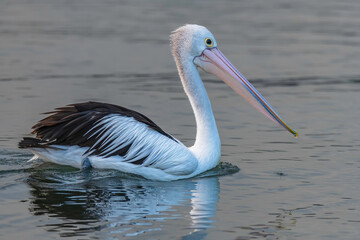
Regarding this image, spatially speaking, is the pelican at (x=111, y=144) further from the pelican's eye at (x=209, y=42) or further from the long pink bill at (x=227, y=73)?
the pelican's eye at (x=209, y=42)

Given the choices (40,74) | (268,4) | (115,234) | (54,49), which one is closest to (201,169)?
(115,234)

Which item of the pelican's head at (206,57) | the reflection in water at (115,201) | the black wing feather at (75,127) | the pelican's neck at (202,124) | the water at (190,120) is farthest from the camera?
the pelican's head at (206,57)

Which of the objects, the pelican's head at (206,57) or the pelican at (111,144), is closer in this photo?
the pelican at (111,144)

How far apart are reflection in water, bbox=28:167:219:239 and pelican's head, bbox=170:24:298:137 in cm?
91

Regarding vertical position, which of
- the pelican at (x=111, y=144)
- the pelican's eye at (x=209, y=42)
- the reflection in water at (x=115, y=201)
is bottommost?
the reflection in water at (x=115, y=201)

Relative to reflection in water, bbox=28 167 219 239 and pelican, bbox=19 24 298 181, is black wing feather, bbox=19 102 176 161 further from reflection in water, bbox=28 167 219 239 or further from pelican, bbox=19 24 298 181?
reflection in water, bbox=28 167 219 239

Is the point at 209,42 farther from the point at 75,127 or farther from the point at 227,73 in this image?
the point at 75,127

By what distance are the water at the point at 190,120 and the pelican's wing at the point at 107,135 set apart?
0.76 feet

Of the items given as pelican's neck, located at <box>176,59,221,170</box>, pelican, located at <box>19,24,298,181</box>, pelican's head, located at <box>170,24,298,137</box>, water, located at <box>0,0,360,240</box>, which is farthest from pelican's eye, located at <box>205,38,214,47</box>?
water, located at <box>0,0,360,240</box>

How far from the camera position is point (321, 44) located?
16.1 meters

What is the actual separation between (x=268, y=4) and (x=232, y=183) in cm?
1804

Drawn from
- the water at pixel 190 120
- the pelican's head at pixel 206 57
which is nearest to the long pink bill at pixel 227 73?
the pelican's head at pixel 206 57

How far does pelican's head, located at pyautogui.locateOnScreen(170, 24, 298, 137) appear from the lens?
7.59 m

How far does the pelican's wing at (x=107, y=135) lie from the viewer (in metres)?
7.08
